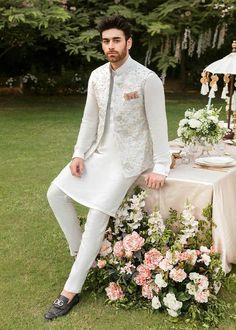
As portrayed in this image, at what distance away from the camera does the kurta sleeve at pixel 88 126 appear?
330 cm

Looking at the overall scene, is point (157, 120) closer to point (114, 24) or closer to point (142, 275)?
point (114, 24)

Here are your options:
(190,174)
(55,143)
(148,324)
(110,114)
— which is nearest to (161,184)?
(190,174)

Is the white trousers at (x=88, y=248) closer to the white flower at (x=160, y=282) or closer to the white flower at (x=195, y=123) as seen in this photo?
the white flower at (x=160, y=282)

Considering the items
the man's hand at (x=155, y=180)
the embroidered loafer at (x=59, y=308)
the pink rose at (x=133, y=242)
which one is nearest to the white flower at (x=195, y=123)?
the man's hand at (x=155, y=180)

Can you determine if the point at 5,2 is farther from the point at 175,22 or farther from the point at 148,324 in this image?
the point at 148,324

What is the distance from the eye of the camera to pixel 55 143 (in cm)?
775

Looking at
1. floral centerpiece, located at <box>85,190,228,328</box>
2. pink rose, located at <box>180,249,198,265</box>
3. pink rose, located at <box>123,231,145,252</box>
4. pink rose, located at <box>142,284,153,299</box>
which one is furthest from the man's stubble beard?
pink rose, located at <box>142,284,153,299</box>

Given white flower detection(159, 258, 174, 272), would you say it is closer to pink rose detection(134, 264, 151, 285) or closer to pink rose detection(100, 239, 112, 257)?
pink rose detection(134, 264, 151, 285)

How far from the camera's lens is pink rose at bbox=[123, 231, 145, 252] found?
3141 millimetres

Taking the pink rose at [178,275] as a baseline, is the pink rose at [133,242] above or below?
above

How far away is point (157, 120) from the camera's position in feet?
10.2

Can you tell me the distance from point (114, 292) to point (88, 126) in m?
0.96

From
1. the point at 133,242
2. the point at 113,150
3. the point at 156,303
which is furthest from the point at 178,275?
the point at 113,150

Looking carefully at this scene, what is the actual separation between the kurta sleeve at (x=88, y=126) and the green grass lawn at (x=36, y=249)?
→ 2.69 ft
